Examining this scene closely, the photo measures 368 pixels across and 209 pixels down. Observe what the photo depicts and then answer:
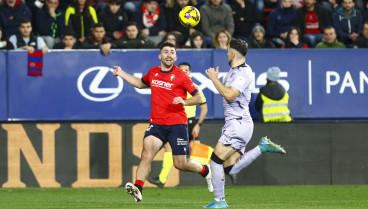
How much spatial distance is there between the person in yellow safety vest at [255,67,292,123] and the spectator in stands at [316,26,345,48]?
148cm

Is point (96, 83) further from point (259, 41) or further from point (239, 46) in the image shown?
point (239, 46)

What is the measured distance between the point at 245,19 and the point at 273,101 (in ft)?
9.41

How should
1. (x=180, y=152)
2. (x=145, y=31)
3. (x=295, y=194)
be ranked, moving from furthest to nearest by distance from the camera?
(x=145, y=31) < (x=295, y=194) < (x=180, y=152)

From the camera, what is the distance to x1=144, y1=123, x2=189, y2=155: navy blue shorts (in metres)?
11.2

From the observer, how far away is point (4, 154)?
594 inches

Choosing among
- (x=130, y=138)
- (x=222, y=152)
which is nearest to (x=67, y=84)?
(x=130, y=138)

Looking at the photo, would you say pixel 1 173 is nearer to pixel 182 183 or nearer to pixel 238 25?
pixel 182 183

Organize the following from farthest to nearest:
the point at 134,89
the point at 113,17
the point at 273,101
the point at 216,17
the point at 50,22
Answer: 1. the point at 113,17
2. the point at 216,17
3. the point at 50,22
4. the point at 134,89
5. the point at 273,101

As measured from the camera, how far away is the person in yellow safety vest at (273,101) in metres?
15.3

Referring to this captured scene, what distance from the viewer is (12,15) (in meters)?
16.8

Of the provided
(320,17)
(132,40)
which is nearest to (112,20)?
(132,40)

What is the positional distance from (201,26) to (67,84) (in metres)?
3.24

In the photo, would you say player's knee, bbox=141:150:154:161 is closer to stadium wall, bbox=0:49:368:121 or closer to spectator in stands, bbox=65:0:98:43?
stadium wall, bbox=0:49:368:121

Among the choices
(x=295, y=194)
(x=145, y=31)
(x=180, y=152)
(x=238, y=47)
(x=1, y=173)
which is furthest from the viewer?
(x=145, y=31)
